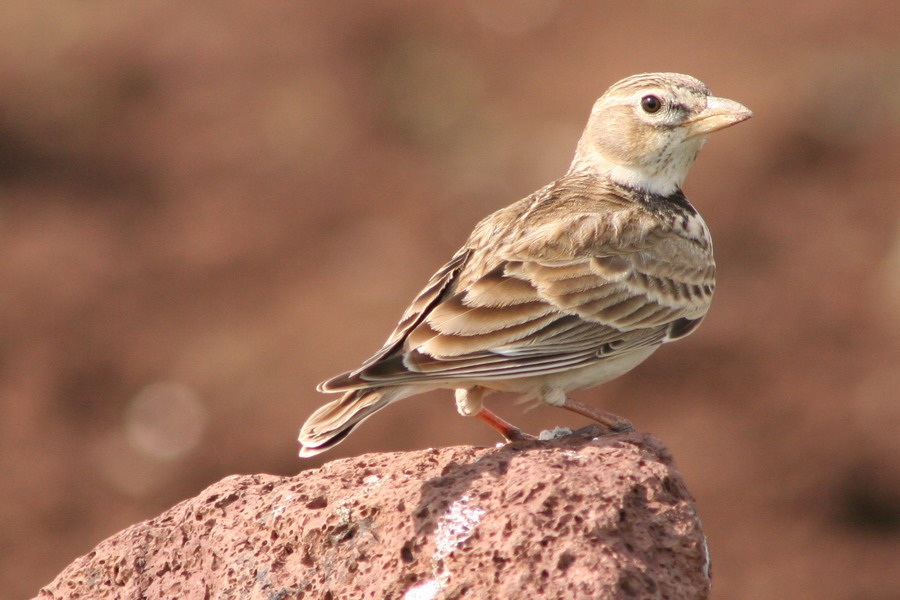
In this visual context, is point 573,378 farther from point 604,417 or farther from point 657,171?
point 657,171

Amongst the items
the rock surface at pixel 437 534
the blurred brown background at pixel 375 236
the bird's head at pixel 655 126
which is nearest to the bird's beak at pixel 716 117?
the bird's head at pixel 655 126

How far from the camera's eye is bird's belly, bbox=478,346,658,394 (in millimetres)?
5770

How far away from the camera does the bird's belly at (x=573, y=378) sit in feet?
18.9

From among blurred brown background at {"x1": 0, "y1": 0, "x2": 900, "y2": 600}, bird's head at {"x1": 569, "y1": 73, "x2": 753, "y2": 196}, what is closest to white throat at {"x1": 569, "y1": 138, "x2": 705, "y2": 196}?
bird's head at {"x1": 569, "y1": 73, "x2": 753, "y2": 196}

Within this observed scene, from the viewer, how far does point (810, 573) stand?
11133mm

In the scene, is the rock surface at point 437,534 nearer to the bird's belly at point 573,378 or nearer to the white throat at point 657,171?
the bird's belly at point 573,378

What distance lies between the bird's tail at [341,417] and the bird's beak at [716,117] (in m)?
2.28

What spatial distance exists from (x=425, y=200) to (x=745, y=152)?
3315 mm

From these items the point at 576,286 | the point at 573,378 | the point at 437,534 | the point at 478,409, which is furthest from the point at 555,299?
the point at 437,534

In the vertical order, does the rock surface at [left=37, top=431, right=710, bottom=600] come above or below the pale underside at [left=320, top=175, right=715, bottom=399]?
below

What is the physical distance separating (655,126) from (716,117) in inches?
11.6

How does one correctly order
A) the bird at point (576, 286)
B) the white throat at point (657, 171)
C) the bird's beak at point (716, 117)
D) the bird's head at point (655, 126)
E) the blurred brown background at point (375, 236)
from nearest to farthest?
the bird at point (576, 286) < the bird's beak at point (716, 117) < the bird's head at point (655, 126) < the white throat at point (657, 171) < the blurred brown background at point (375, 236)

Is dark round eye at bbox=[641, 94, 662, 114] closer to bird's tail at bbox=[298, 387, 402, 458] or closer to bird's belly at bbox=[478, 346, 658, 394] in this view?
bird's belly at bbox=[478, 346, 658, 394]

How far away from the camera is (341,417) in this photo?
5.27 meters
